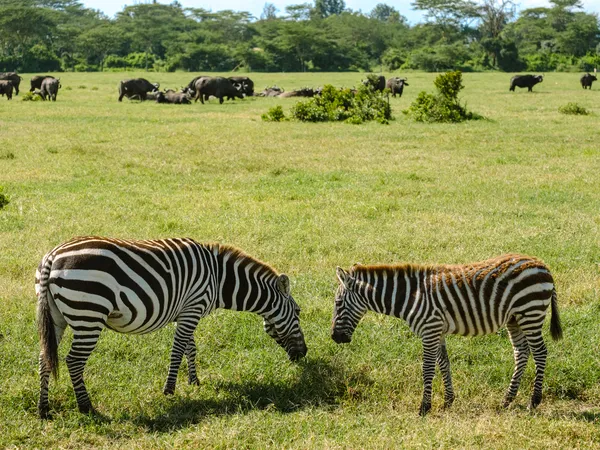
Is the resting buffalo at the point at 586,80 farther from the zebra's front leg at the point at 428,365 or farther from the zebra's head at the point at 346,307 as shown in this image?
the zebra's front leg at the point at 428,365

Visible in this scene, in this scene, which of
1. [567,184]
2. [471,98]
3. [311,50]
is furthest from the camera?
[311,50]

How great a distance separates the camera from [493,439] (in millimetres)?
5297

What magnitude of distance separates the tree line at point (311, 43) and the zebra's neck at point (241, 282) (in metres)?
61.6

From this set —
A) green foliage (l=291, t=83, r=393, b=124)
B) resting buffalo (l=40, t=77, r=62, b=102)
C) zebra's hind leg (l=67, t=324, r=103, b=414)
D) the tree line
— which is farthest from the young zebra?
the tree line

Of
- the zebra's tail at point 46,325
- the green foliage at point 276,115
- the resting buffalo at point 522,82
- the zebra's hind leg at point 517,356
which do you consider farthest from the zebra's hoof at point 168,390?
the resting buffalo at point 522,82

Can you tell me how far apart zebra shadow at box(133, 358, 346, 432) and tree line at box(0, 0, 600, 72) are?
61.8 metres

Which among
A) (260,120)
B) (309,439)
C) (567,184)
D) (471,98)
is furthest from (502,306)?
(471,98)

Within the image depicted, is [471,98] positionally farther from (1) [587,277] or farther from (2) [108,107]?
(1) [587,277]

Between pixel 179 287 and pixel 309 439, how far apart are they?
1.77 metres

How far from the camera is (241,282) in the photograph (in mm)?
6543

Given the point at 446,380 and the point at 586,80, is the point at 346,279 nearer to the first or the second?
the point at 446,380

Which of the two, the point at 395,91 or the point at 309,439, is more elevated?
the point at 395,91

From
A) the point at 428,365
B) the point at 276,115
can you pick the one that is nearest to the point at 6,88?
the point at 276,115

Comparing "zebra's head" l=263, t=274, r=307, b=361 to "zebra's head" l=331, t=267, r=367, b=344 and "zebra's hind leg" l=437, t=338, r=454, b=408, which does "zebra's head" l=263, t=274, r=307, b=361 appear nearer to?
"zebra's head" l=331, t=267, r=367, b=344
